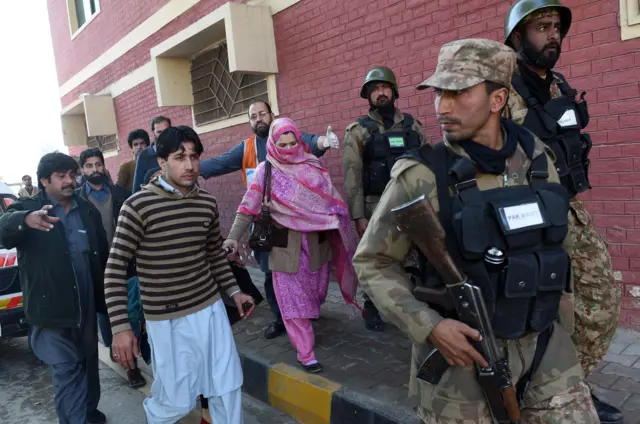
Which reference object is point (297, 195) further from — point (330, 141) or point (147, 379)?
point (147, 379)

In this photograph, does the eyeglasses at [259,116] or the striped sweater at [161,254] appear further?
the eyeglasses at [259,116]

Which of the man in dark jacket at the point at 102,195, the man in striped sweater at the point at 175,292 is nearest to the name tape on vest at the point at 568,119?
the man in striped sweater at the point at 175,292

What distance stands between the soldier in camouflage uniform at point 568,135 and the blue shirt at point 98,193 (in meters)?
3.07

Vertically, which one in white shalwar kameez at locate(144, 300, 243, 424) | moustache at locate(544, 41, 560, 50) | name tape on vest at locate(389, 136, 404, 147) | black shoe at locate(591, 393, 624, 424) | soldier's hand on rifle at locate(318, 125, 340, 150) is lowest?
black shoe at locate(591, 393, 624, 424)

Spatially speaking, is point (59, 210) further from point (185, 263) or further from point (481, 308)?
point (481, 308)

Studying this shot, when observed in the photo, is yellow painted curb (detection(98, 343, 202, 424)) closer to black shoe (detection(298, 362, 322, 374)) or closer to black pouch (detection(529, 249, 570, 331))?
black shoe (detection(298, 362, 322, 374))

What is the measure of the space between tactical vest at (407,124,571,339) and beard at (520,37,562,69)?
0.89 meters

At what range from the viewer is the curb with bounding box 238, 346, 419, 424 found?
8.96ft

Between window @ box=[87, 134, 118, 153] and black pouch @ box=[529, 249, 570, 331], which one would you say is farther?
window @ box=[87, 134, 118, 153]

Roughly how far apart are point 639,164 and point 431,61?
1809 mm

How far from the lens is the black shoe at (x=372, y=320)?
397 centimetres

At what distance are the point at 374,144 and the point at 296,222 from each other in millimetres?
858

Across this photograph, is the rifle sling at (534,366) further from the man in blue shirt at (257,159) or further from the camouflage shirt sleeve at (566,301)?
the man in blue shirt at (257,159)

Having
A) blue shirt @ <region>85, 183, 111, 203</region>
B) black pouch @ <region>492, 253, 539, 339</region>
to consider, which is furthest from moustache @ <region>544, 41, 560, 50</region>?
blue shirt @ <region>85, 183, 111, 203</region>
